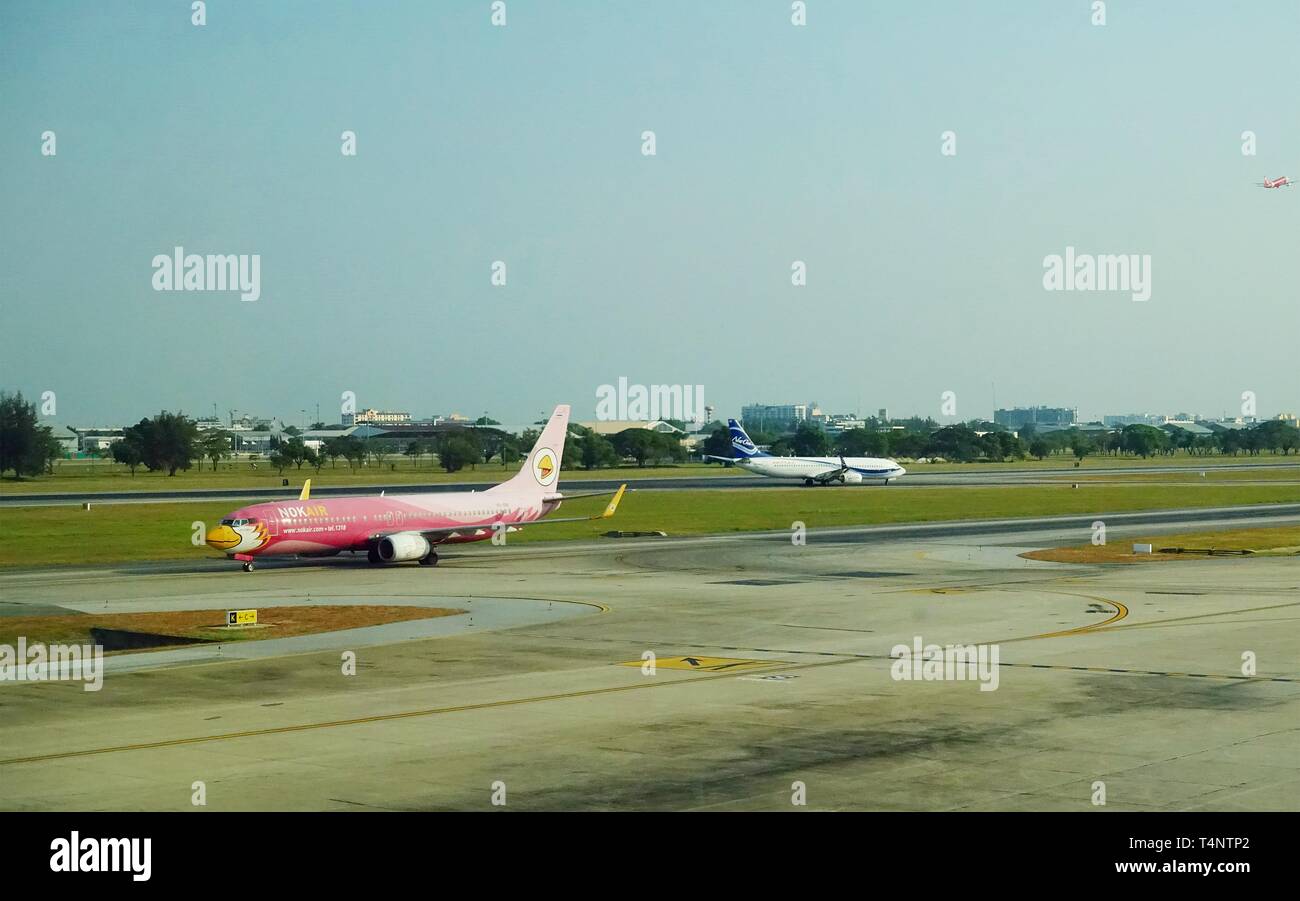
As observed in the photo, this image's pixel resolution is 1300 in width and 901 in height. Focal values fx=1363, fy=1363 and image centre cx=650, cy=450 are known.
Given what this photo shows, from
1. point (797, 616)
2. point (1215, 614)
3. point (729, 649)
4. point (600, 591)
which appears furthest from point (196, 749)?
point (1215, 614)

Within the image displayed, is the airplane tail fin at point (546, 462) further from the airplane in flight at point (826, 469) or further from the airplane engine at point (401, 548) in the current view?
the airplane in flight at point (826, 469)

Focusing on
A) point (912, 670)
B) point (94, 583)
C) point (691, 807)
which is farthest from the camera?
point (94, 583)

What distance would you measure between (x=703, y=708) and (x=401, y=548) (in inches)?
1531

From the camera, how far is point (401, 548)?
65438 millimetres

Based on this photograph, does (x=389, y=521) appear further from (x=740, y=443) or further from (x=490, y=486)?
(x=740, y=443)

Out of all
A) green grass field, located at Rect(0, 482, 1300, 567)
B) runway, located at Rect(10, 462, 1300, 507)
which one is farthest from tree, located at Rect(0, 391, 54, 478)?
green grass field, located at Rect(0, 482, 1300, 567)

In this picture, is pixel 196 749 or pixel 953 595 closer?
pixel 196 749

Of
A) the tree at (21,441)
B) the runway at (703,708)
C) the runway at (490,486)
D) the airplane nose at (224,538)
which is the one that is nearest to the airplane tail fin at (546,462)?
the airplane nose at (224,538)
